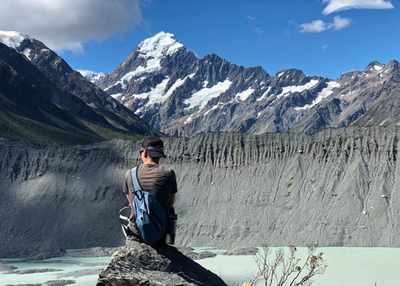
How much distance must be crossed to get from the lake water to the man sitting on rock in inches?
861

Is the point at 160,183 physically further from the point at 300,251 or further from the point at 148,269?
the point at 300,251

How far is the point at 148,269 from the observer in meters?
5.73

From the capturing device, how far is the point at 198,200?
5309 centimetres

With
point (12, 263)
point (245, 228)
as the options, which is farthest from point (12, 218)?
point (245, 228)

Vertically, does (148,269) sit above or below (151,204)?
below

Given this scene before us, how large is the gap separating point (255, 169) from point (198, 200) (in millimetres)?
5559

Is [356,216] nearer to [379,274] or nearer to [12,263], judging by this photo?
[379,274]

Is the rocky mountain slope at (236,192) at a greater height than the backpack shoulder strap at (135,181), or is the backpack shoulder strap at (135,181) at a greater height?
the rocky mountain slope at (236,192)

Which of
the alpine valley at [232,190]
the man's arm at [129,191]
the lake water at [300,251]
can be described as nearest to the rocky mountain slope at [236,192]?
the alpine valley at [232,190]

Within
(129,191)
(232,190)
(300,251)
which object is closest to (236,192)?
(232,190)

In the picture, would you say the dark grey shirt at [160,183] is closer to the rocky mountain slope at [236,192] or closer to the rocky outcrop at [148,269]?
the rocky outcrop at [148,269]

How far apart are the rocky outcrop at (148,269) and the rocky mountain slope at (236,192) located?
127ft

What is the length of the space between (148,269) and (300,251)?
36216mm

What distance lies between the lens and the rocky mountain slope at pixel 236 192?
45.8 meters
